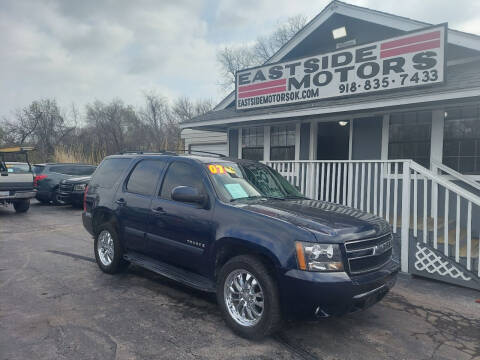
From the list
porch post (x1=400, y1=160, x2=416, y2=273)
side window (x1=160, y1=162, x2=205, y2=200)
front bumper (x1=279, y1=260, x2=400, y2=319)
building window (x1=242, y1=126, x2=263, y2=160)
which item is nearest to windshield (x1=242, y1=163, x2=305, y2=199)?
side window (x1=160, y1=162, x2=205, y2=200)

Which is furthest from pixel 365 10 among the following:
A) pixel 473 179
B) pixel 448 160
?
pixel 473 179

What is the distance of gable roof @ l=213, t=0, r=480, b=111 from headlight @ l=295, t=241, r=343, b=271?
6.45 metres

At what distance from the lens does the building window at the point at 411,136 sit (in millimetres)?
7566

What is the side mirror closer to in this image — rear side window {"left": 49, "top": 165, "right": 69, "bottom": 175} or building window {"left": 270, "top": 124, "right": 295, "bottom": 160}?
building window {"left": 270, "top": 124, "right": 295, "bottom": 160}

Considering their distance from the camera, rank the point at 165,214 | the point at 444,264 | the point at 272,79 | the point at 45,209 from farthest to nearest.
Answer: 1. the point at 45,209
2. the point at 272,79
3. the point at 444,264
4. the point at 165,214

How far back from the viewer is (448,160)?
729 cm

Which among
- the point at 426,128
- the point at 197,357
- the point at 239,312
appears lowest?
the point at 197,357

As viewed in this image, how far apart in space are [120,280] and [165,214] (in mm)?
1509

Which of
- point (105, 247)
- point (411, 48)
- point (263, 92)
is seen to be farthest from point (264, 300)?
point (263, 92)

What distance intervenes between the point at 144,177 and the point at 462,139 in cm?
644

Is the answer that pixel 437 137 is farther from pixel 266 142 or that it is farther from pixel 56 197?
pixel 56 197

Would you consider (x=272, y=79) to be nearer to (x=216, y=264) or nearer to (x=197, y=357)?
(x=216, y=264)

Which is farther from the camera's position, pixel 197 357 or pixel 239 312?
pixel 239 312

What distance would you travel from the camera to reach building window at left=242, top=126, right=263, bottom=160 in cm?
1061
